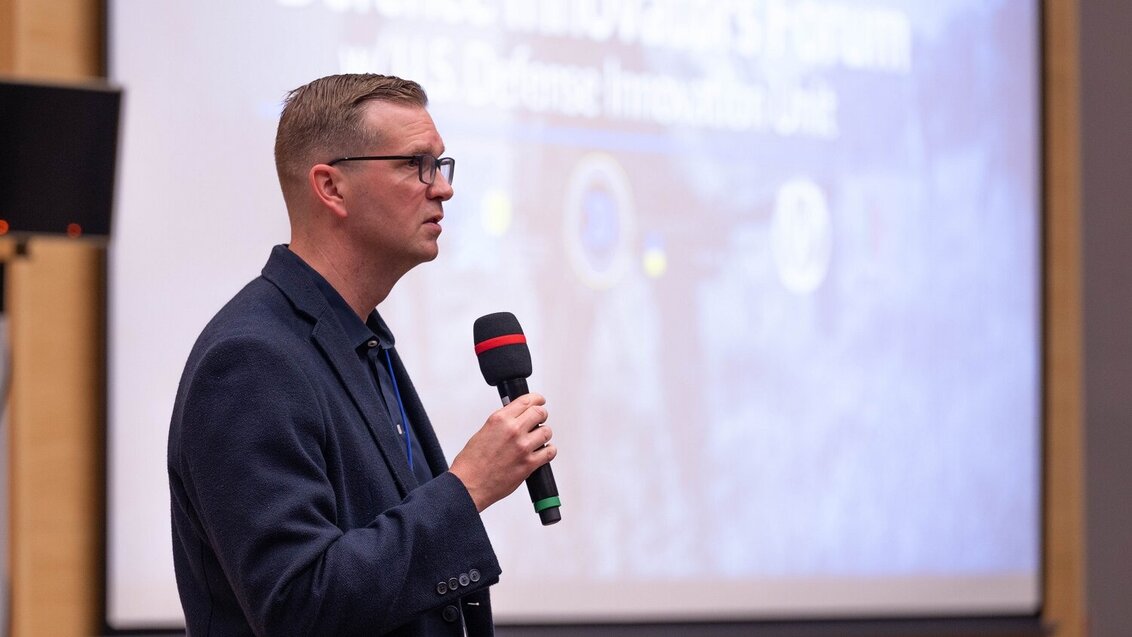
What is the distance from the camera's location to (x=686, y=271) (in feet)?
12.9

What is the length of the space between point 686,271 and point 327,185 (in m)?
2.37

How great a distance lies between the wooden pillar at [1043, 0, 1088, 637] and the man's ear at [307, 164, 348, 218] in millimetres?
3426

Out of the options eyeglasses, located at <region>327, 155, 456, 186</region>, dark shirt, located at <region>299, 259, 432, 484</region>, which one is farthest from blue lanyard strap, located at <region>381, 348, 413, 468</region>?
eyeglasses, located at <region>327, 155, 456, 186</region>

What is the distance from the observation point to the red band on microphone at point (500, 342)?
175 centimetres

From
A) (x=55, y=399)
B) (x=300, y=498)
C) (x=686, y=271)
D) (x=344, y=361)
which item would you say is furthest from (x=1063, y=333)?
(x=300, y=498)

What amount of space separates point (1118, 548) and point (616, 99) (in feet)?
7.95

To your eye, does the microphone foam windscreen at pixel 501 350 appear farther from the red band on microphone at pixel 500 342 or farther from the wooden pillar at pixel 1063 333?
the wooden pillar at pixel 1063 333

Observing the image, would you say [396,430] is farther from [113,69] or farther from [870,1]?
[870,1]

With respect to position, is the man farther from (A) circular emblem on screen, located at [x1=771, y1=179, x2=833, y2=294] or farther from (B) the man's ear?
(A) circular emblem on screen, located at [x1=771, y1=179, x2=833, y2=294]

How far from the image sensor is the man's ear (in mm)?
1646

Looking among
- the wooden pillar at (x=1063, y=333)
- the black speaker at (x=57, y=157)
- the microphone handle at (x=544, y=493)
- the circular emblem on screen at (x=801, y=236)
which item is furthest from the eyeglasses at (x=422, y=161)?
the wooden pillar at (x=1063, y=333)

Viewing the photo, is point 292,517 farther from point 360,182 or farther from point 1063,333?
point 1063,333

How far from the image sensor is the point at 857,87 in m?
4.19

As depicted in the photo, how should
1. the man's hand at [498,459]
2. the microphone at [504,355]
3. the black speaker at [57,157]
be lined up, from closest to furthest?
the man's hand at [498,459] < the microphone at [504,355] < the black speaker at [57,157]
